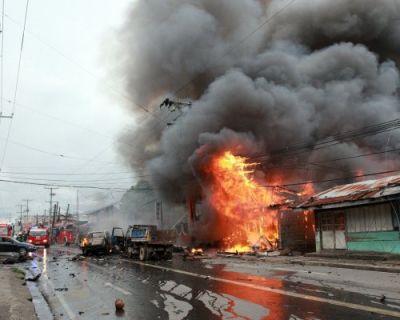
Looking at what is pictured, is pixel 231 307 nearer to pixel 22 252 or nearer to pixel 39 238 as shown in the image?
pixel 22 252

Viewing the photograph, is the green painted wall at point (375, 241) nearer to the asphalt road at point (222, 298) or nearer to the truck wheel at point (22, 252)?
the asphalt road at point (222, 298)

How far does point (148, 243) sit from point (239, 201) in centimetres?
752

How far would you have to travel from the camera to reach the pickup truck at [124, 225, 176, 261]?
2277 cm

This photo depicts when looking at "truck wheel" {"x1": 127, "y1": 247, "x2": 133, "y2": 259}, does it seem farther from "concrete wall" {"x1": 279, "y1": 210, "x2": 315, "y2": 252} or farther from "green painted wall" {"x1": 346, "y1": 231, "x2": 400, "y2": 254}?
"green painted wall" {"x1": 346, "y1": 231, "x2": 400, "y2": 254}

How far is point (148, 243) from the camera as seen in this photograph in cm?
2295

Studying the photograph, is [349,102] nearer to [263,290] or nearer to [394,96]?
[394,96]

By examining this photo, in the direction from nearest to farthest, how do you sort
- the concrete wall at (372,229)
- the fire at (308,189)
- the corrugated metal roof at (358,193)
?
the corrugated metal roof at (358,193) → the concrete wall at (372,229) → the fire at (308,189)

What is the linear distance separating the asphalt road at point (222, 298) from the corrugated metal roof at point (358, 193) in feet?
16.5

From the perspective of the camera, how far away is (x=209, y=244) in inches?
1198

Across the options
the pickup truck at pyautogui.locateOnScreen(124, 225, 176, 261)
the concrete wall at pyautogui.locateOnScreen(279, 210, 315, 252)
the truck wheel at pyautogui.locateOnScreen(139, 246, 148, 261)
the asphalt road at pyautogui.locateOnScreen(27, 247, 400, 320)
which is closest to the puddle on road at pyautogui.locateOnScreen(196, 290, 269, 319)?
the asphalt road at pyautogui.locateOnScreen(27, 247, 400, 320)

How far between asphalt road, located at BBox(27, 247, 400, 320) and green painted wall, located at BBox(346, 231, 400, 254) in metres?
4.72

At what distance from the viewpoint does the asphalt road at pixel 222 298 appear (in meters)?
7.11

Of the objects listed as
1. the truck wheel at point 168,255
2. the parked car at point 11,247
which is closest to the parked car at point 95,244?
the parked car at point 11,247

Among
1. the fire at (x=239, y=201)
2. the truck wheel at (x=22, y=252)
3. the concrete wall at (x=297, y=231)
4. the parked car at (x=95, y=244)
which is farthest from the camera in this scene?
the parked car at (x=95, y=244)
